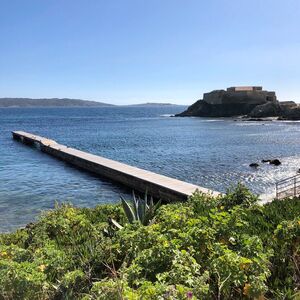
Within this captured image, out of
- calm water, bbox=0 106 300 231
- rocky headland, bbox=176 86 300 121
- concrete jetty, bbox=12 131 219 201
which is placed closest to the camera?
concrete jetty, bbox=12 131 219 201

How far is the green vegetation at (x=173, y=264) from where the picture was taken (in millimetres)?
4047

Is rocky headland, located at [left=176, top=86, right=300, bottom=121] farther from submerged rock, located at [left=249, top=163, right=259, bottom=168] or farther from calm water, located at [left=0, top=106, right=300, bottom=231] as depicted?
submerged rock, located at [left=249, top=163, right=259, bottom=168]

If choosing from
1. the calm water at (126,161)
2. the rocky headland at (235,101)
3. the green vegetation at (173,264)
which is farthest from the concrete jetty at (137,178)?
the rocky headland at (235,101)

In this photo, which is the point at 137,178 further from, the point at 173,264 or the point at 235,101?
the point at 235,101

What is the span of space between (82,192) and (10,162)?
1424 centimetres

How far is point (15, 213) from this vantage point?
16250 millimetres

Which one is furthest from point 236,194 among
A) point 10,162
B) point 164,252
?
point 10,162

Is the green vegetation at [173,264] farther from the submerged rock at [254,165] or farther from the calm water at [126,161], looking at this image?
the submerged rock at [254,165]

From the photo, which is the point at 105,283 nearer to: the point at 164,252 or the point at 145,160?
the point at 164,252

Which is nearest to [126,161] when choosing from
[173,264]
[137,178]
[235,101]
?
[137,178]

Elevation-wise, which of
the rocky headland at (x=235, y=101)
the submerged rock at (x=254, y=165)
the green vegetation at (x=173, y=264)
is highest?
the rocky headland at (x=235, y=101)

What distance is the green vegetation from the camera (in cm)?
405

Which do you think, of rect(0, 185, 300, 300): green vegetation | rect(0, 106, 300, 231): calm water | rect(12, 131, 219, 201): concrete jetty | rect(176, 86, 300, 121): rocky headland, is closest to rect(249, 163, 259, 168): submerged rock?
rect(0, 106, 300, 231): calm water

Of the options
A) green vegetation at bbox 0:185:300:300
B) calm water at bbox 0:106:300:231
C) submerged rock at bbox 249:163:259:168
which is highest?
green vegetation at bbox 0:185:300:300
